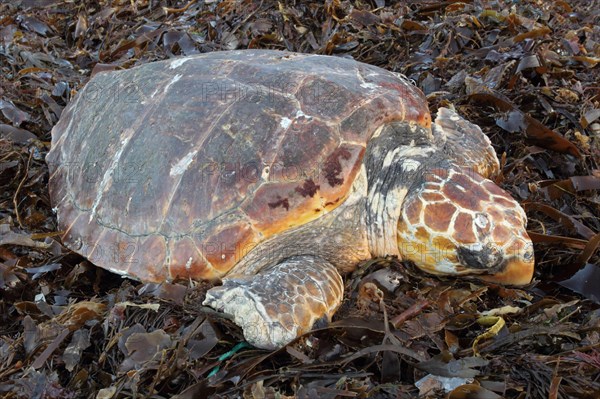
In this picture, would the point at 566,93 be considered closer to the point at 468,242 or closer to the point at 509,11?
the point at 509,11

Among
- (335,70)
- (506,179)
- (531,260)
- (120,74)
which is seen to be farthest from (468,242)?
(120,74)

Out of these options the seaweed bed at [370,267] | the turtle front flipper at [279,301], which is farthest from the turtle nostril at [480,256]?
the turtle front flipper at [279,301]

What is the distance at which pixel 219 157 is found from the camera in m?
2.45

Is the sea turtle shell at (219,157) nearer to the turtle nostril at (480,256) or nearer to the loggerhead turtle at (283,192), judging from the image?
the loggerhead turtle at (283,192)

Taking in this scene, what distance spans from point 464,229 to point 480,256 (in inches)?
5.3

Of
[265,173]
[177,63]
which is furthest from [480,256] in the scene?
[177,63]

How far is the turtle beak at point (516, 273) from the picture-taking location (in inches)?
87.7

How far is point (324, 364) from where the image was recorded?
6.29 ft

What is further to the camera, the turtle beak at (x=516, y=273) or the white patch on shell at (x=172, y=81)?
the white patch on shell at (x=172, y=81)

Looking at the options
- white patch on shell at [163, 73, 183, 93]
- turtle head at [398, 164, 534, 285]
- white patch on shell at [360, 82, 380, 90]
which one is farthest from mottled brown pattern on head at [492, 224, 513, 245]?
white patch on shell at [163, 73, 183, 93]

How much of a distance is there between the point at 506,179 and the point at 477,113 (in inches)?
23.0

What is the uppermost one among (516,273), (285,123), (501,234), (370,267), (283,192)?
(285,123)

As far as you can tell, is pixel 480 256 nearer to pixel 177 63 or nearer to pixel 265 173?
pixel 265 173

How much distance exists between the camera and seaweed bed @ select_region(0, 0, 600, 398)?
1885 mm
